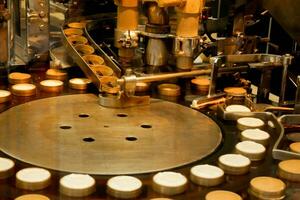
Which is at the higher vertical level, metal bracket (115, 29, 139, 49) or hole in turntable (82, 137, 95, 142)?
metal bracket (115, 29, 139, 49)

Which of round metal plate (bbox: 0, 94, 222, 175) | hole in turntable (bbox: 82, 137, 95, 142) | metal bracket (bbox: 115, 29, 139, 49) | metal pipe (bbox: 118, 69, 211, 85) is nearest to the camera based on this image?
round metal plate (bbox: 0, 94, 222, 175)

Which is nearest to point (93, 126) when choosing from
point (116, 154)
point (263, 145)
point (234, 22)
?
point (116, 154)

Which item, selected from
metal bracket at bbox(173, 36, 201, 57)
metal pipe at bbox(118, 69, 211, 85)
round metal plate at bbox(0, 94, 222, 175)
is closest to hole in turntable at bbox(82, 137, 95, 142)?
round metal plate at bbox(0, 94, 222, 175)

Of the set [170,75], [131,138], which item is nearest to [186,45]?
[170,75]

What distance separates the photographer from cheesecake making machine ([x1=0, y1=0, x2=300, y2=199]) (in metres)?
1.15

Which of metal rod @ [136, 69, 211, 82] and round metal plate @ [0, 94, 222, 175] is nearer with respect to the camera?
round metal plate @ [0, 94, 222, 175]

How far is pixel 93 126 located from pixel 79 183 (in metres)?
0.33

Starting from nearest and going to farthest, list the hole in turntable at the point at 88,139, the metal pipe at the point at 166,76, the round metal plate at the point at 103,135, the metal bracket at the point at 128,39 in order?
the round metal plate at the point at 103,135
the hole in turntable at the point at 88,139
the metal pipe at the point at 166,76
the metal bracket at the point at 128,39

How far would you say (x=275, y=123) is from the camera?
1315 mm

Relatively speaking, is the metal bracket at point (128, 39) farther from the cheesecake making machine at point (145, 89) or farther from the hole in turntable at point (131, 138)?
the hole in turntable at point (131, 138)

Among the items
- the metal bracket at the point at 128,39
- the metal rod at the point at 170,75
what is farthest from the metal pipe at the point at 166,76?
the metal bracket at the point at 128,39

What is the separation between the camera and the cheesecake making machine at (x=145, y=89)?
1148 mm

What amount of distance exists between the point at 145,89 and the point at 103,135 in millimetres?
324

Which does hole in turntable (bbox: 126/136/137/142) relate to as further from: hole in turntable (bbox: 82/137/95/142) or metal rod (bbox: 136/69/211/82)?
metal rod (bbox: 136/69/211/82)
